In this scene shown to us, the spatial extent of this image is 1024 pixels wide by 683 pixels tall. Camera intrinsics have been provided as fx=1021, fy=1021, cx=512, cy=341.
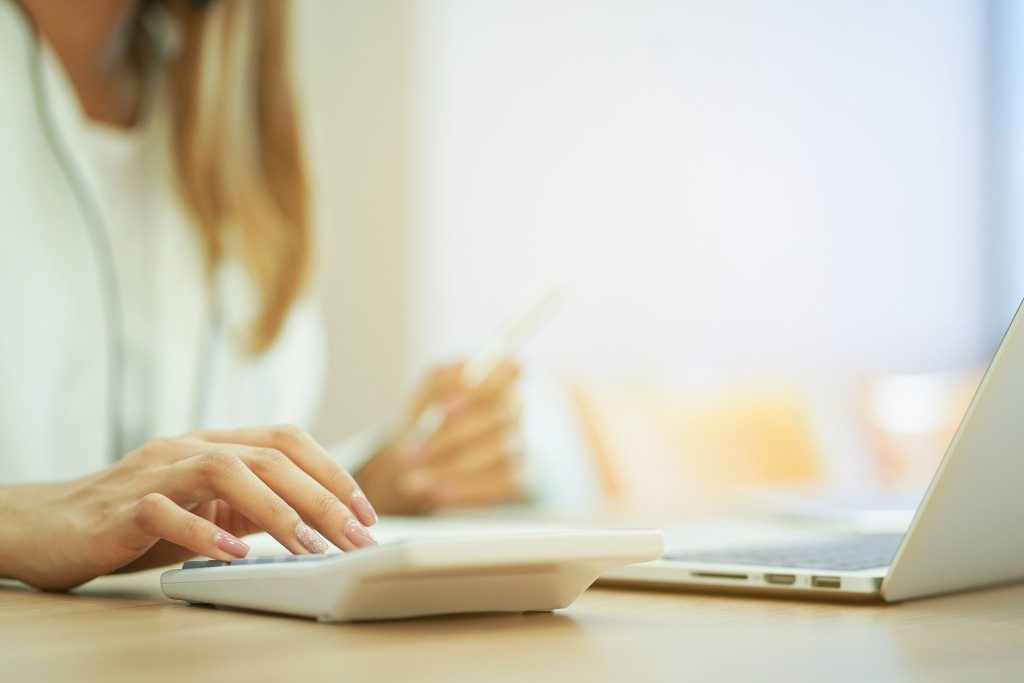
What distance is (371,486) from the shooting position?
3.99 feet

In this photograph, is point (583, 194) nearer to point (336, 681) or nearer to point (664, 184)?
point (664, 184)

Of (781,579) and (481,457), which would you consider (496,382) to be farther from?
(781,579)

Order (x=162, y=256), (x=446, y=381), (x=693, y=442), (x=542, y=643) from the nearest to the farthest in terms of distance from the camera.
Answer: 1. (x=542, y=643)
2. (x=446, y=381)
3. (x=162, y=256)
4. (x=693, y=442)

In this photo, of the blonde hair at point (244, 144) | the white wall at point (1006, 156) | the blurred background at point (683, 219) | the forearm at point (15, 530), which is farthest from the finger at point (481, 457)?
the white wall at point (1006, 156)

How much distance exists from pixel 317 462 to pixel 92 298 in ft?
2.87

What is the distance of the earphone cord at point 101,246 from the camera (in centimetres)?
121

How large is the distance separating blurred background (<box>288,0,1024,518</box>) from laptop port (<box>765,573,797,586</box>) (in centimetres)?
164

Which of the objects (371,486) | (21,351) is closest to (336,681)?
(371,486)

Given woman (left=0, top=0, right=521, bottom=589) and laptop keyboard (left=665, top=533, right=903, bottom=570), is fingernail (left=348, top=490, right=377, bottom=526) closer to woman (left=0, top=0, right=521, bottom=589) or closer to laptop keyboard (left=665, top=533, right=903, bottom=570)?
laptop keyboard (left=665, top=533, right=903, bottom=570)

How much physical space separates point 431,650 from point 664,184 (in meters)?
2.86

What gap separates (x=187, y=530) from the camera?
1.53 feet

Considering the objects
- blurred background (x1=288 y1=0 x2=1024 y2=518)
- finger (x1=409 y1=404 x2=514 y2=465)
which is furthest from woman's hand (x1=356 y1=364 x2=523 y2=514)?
blurred background (x1=288 y1=0 x2=1024 y2=518)

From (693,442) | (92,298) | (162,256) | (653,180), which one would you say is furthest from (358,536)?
(653,180)

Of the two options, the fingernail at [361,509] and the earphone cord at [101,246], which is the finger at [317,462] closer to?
the fingernail at [361,509]
